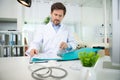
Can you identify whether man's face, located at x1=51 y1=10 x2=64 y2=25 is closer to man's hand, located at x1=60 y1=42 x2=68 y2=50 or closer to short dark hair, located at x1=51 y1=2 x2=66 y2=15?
short dark hair, located at x1=51 y1=2 x2=66 y2=15

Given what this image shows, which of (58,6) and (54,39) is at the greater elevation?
(58,6)

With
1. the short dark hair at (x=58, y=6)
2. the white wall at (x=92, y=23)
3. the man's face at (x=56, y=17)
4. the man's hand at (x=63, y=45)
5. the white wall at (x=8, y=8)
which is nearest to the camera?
the man's hand at (x=63, y=45)

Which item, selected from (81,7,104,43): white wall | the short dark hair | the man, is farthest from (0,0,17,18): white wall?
the man

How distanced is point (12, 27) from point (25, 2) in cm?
193

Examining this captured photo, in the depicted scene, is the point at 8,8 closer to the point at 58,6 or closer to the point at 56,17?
the point at 58,6

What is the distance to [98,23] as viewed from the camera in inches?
91.0

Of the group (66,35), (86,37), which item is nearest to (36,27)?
(66,35)

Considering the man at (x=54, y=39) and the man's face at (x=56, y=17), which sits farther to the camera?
the man's face at (x=56, y=17)

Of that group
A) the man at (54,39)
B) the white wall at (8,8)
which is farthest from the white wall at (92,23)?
the white wall at (8,8)

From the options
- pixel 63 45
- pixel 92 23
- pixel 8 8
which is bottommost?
pixel 63 45

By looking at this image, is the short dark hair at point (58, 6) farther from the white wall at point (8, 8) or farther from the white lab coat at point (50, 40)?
the white wall at point (8, 8)

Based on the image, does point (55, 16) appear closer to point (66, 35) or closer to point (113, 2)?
point (66, 35)

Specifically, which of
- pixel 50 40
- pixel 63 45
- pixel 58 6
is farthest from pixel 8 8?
pixel 63 45

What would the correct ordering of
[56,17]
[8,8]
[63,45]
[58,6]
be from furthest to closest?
[8,8], [58,6], [56,17], [63,45]
